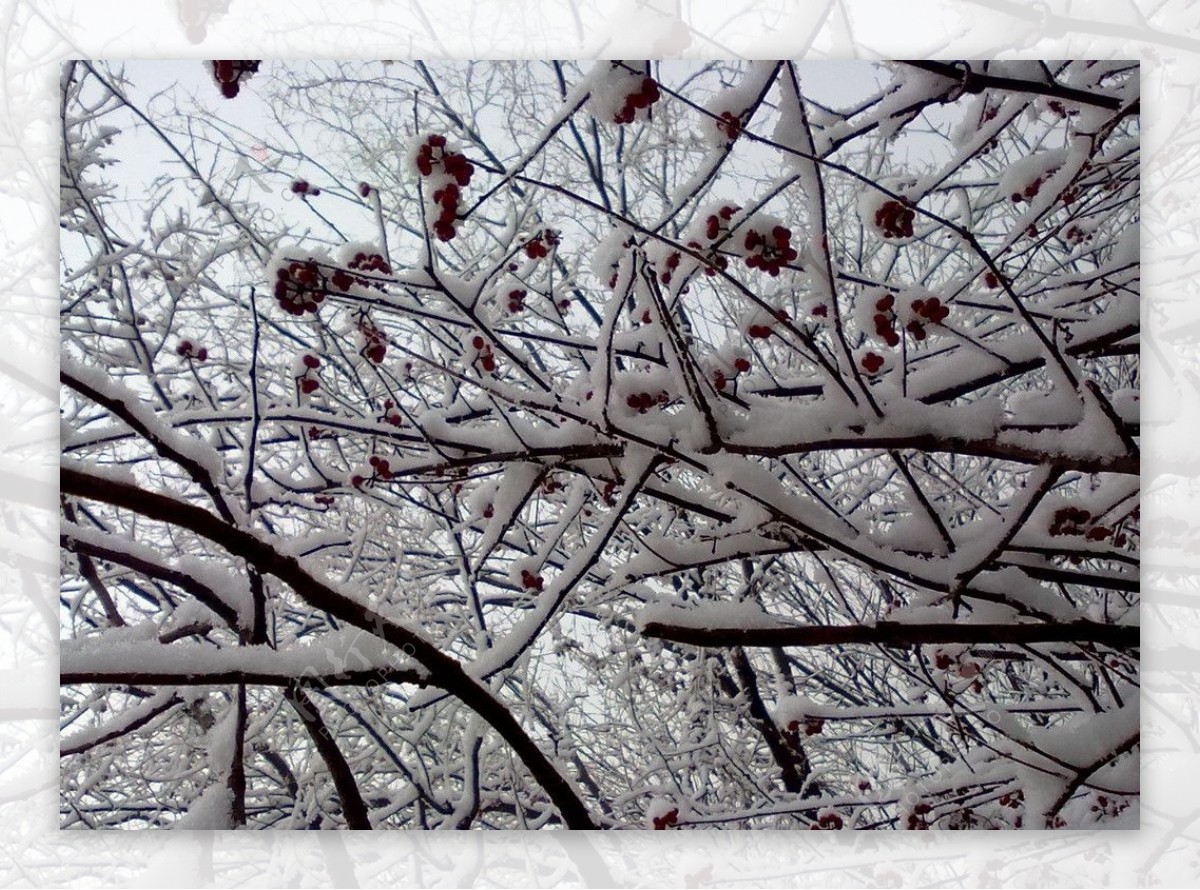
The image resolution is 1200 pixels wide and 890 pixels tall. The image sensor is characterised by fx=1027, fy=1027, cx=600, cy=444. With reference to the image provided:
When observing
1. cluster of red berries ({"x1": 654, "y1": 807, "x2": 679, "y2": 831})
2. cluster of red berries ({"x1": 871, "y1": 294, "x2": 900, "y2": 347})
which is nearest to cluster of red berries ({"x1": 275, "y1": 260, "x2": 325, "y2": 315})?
cluster of red berries ({"x1": 871, "y1": 294, "x2": 900, "y2": 347})

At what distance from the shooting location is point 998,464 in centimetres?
149

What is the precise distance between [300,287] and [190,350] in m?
0.22

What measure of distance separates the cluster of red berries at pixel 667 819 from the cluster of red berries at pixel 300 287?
2.77ft

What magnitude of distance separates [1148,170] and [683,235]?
70cm

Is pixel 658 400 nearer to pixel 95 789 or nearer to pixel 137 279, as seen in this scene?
pixel 137 279

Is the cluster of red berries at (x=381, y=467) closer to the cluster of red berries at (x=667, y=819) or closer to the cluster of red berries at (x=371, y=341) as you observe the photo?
the cluster of red berries at (x=371, y=341)

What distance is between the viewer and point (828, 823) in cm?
144

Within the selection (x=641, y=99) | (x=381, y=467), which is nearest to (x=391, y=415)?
(x=381, y=467)

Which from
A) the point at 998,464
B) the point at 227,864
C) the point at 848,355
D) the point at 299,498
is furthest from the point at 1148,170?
the point at 227,864

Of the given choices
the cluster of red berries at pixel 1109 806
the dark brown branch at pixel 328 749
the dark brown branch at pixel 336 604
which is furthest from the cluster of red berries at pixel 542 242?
the cluster of red berries at pixel 1109 806

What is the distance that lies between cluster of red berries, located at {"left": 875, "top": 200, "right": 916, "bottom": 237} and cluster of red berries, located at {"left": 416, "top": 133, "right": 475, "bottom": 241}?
536 millimetres

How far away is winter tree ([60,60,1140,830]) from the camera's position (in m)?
1.35

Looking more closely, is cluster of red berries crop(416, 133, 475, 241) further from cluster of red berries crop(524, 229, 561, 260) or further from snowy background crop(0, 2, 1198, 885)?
snowy background crop(0, 2, 1198, 885)

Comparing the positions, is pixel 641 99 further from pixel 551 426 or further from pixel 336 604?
pixel 336 604
